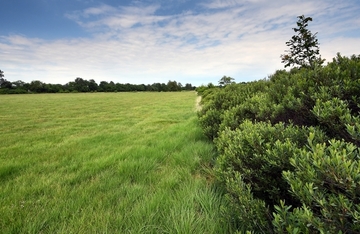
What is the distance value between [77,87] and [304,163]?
10104cm

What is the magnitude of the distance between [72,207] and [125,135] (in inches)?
188

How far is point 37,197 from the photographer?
111 inches

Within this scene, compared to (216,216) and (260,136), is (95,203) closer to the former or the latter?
(216,216)

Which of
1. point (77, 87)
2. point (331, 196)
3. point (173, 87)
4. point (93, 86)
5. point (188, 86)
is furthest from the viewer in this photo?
point (188, 86)

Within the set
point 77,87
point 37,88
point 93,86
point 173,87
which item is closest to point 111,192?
point 37,88

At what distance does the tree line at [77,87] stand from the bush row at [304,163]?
8825 cm

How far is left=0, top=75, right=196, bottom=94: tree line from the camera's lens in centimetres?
7581

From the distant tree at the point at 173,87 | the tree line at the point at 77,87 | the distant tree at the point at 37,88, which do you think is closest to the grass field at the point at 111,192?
the tree line at the point at 77,87

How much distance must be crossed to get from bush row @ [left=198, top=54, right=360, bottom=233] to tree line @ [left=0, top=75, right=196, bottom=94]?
290 ft

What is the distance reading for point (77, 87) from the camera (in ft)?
286

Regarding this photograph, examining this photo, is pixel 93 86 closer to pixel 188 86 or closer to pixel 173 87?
pixel 173 87

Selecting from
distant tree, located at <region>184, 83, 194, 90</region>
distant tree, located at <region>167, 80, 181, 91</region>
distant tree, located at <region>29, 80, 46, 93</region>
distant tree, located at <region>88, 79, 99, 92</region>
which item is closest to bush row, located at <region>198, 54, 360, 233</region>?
distant tree, located at <region>29, 80, 46, 93</region>

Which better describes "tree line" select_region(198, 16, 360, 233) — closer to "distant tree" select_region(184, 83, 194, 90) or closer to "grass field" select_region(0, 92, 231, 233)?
"grass field" select_region(0, 92, 231, 233)

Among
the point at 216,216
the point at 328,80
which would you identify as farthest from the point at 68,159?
the point at 328,80
